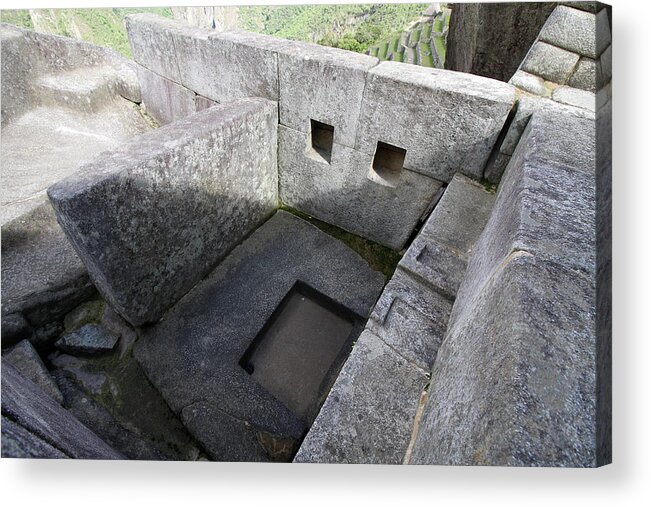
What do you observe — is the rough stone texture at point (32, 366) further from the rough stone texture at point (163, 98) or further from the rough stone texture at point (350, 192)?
the rough stone texture at point (163, 98)

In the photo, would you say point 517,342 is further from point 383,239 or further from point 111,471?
point 383,239

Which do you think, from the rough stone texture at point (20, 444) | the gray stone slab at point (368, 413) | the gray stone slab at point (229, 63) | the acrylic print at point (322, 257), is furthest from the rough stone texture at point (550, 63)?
the rough stone texture at point (20, 444)

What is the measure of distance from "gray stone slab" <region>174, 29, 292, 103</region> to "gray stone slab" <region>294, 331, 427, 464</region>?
1.98m

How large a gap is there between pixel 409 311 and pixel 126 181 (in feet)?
4.82

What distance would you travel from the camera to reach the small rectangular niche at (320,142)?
2.72 metres

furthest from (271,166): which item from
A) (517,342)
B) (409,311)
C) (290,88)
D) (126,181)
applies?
(517,342)

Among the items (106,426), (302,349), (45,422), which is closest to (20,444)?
(45,422)

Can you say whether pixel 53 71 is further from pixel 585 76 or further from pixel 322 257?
pixel 585 76

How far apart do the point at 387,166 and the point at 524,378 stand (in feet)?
7.13

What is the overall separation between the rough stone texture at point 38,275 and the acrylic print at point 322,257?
0.02 meters

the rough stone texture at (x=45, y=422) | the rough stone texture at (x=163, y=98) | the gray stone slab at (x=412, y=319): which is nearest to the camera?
the rough stone texture at (x=45, y=422)

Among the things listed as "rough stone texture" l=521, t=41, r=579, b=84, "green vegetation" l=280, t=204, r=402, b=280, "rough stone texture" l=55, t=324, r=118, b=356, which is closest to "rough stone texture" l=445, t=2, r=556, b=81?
"rough stone texture" l=521, t=41, r=579, b=84

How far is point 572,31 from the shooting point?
6.37ft

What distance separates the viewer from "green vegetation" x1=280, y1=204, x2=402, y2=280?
2.70 meters
